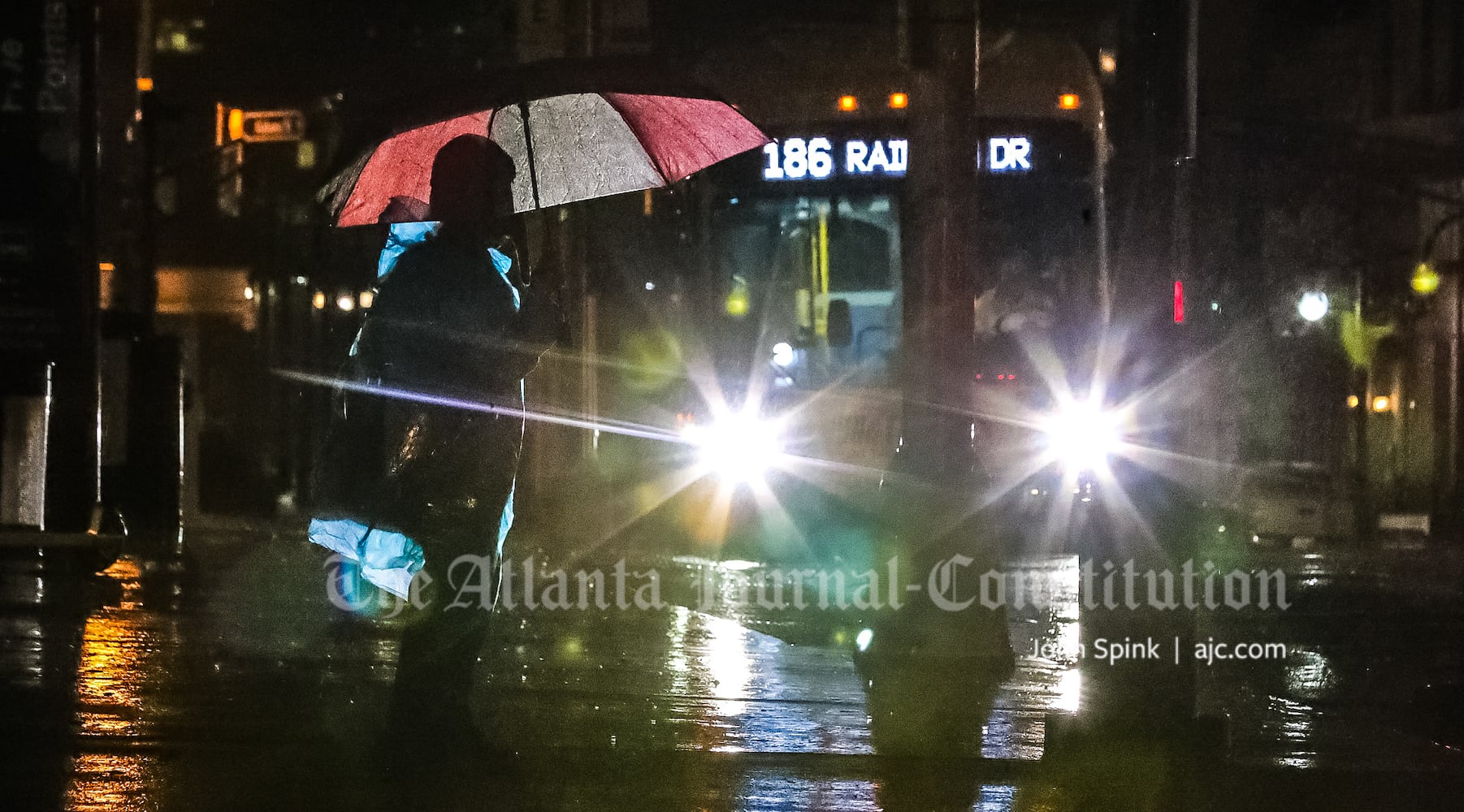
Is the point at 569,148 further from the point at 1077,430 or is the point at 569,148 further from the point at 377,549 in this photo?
the point at 1077,430

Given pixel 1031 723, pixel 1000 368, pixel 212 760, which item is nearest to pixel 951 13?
pixel 1031 723

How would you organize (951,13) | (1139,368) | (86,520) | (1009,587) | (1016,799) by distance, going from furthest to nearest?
(86,520) → (1009,587) → (951,13) → (1139,368) → (1016,799)

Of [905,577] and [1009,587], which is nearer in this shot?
[905,577]

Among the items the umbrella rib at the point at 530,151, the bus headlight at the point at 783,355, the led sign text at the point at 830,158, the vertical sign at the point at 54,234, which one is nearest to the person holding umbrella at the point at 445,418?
the umbrella rib at the point at 530,151

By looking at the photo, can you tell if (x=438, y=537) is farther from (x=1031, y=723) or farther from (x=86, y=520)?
(x=86, y=520)

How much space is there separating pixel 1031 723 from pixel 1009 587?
4.17 meters

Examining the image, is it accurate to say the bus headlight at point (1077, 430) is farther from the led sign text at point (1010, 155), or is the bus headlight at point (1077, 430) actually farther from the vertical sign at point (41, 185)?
the vertical sign at point (41, 185)

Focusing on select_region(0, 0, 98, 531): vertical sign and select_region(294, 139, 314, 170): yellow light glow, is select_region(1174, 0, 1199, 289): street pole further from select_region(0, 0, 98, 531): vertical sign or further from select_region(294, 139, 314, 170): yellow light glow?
select_region(294, 139, 314, 170): yellow light glow

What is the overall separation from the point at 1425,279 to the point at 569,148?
17.3m

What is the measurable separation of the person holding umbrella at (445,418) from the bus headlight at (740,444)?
316 inches

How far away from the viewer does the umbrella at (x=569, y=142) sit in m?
5.66

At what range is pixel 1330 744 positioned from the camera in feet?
18.4

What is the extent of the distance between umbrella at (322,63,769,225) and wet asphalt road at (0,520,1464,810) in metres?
1.93

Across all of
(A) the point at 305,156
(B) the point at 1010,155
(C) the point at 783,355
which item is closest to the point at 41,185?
(C) the point at 783,355
